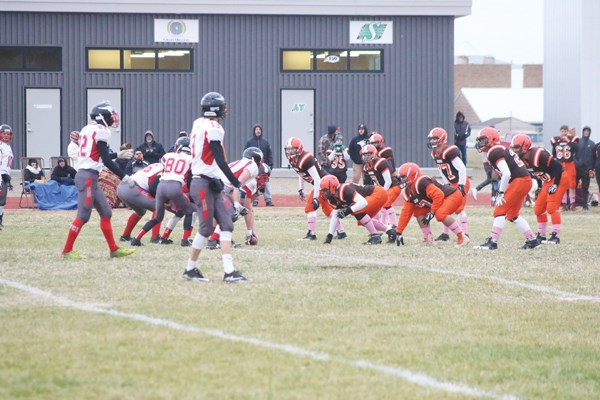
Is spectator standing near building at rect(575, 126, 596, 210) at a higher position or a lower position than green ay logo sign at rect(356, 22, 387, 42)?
lower

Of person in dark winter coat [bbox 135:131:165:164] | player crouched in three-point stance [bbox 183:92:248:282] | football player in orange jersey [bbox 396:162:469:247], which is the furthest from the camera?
person in dark winter coat [bbox 135:131:165:164]

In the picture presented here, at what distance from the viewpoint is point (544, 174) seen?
16.0m

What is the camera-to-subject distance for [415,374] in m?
6.75

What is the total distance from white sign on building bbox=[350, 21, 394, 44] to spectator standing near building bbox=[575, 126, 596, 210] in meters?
8.41

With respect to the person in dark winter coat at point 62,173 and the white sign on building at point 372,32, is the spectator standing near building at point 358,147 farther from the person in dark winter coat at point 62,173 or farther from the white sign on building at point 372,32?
the person in dark winter coat at point 62,173

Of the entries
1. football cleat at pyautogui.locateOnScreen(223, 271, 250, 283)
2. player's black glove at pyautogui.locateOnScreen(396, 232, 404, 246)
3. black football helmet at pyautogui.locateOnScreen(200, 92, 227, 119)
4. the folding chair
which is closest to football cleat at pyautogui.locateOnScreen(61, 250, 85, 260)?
football cleat at pyautogui.locateOnScreen(223, 271, 250, 283)

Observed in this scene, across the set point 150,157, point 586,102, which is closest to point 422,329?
point 150,157

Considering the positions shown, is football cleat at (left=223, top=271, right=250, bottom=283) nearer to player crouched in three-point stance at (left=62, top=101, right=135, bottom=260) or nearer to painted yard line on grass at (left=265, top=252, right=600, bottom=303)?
painted yard line on grass at (left=265, top=252, right=600, bottom=303)

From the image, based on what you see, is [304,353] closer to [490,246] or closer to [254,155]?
[490,246]

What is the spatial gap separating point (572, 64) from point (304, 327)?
30.3 metres

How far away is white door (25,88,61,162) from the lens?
3127 centimetres

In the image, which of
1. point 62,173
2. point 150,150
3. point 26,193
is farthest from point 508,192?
point 26,193

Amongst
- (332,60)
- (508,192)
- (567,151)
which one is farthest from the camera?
(332,60)

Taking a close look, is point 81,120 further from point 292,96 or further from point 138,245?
point 138,245
